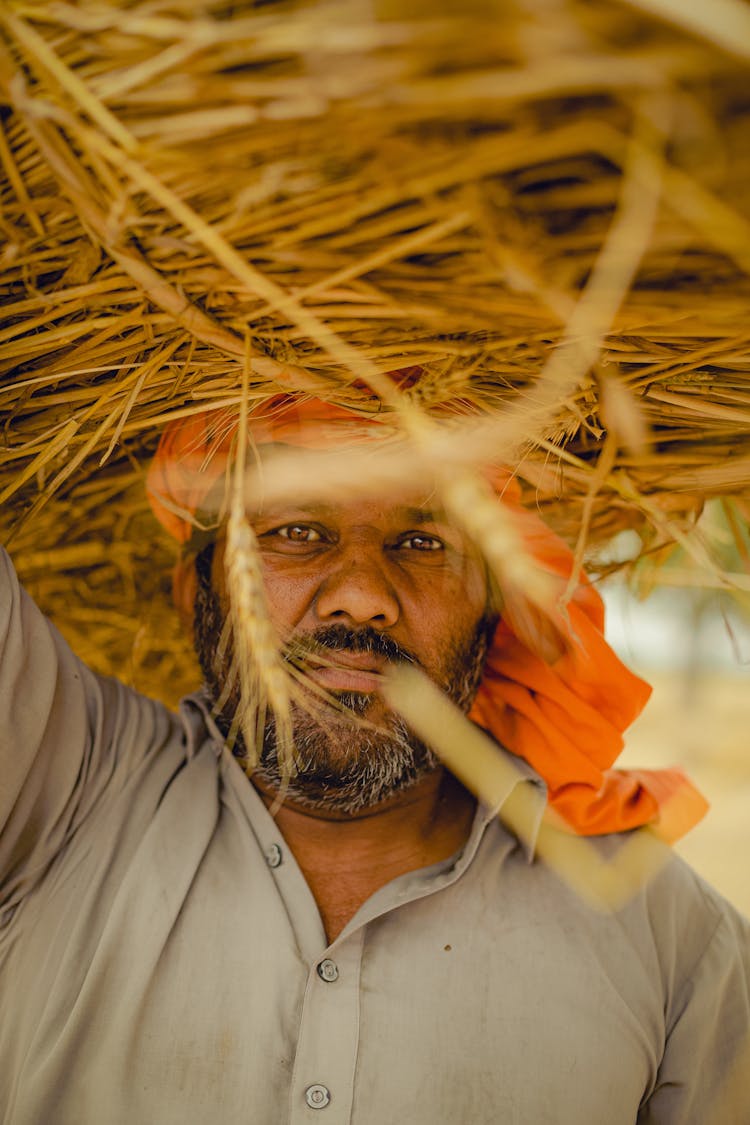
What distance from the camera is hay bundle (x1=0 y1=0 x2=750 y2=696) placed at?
18.0 inches

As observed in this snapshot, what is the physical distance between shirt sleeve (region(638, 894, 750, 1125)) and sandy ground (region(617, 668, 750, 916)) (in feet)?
8.55

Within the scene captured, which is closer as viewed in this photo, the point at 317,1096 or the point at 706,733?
the point at 317,1096

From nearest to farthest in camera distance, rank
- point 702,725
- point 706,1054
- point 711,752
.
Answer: point 706,1054, point 711,752, point 702,725

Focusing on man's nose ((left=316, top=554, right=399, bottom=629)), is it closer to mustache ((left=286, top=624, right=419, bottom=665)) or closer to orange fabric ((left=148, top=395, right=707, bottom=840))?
mustache ((left=286, top=624, right=419, bottom=665))

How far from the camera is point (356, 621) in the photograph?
3.74 feet

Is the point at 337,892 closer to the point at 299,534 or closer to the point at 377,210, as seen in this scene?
the point at 299,534

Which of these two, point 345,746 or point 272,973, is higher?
point 345,746

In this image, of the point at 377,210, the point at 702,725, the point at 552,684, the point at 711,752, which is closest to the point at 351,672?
the point at 552,684

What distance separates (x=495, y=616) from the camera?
1.35 m

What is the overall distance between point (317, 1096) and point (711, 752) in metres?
5.74

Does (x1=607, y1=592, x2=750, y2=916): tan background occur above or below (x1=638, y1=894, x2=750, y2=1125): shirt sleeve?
above

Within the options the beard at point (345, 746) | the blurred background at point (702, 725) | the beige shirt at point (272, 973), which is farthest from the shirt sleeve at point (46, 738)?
the blurred background at point (702, 725)

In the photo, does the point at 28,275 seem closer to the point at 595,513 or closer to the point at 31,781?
the point at 31,781

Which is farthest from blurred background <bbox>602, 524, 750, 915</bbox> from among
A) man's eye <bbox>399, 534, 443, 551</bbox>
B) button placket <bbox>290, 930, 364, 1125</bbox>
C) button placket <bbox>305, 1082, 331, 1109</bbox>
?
button placket <bbox>305, 1082, 331, 1109</bbox>
